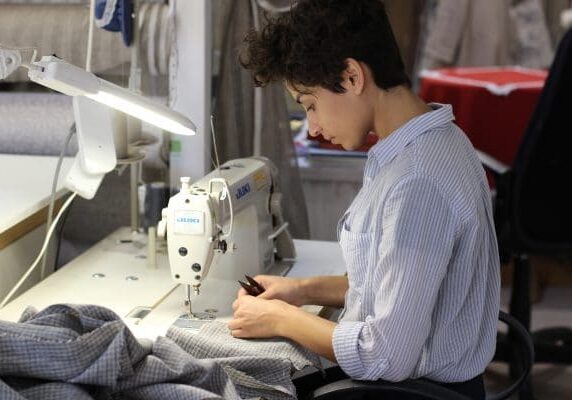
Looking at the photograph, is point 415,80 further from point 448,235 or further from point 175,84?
point 448,235

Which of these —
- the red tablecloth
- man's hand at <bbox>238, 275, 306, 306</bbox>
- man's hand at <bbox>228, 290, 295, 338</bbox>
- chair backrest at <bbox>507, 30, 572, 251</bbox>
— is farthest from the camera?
the red tablecloth

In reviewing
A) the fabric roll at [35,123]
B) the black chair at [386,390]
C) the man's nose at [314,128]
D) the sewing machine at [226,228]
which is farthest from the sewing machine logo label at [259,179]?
the fabric roll at [35,123]

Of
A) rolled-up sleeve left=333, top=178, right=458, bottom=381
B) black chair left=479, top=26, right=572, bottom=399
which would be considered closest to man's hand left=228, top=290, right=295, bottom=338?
rolled-up sleeve left=333, top=178, right=458, bottom=381

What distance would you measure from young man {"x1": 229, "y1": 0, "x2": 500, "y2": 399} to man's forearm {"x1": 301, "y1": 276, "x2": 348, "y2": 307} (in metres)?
0.17

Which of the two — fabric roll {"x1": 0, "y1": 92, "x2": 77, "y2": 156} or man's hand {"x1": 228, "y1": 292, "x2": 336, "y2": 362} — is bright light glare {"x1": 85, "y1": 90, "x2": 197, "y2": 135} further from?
fabric roll {"x1": 0, "y1": 92, "x2": 77, "y2": 156}

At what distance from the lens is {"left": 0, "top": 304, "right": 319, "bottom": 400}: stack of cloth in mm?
1214

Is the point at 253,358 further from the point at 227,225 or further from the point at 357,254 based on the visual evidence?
the point at 227,225

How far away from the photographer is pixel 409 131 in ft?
4.83

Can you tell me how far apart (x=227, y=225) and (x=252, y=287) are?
0.13 metres

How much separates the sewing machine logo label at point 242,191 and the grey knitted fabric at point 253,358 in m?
0.29

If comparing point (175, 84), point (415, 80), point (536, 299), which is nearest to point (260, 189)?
point (175, 84)

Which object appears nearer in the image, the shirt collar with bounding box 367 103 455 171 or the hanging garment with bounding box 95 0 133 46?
the shirt collar with bounding box 367 103 455 171

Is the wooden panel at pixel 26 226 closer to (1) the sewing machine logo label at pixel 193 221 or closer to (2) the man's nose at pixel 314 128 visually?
(1) the sewing machine logo label at pixel 193 221

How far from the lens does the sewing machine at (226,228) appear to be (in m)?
1.64
